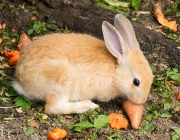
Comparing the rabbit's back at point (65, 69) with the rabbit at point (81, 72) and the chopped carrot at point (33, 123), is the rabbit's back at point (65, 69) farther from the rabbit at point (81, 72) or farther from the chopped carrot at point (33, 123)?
the chopped carrot at point (33, 123)

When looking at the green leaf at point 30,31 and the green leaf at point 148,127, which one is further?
the green leaf at point 30,31

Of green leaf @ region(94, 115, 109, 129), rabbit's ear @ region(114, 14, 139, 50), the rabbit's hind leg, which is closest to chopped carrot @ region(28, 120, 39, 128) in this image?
the rabbit's hind leg

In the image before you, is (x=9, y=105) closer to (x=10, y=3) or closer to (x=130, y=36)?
(x=130, y=36)

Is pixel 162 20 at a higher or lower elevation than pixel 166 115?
higher

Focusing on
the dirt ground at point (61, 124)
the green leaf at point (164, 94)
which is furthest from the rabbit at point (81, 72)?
the green leaf at point (164, 94)

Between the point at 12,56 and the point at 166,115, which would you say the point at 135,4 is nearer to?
the point at 12,56

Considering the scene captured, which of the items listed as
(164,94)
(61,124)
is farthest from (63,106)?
(164,94)

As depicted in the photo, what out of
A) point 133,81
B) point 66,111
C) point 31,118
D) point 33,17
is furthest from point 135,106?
point 33,17

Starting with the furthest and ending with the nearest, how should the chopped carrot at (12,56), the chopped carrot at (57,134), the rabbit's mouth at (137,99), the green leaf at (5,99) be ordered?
the chopped carrot at (12,56)
the green leaf at (5,99)
the rabbit's mouth at (137,99)
the chopped carrot at (57,134)

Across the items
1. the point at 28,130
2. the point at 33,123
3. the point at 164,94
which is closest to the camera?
the point at 28,130
